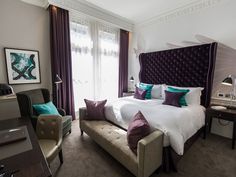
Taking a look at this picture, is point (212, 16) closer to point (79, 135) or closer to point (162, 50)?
point (162, 50)

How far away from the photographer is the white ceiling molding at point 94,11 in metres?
2.96

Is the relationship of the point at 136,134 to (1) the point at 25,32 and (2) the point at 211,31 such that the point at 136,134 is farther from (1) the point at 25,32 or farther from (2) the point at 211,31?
(1) the point at 25,32

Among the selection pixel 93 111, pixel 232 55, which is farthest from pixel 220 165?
pixel 93 111

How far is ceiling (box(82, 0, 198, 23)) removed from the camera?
10.0 feet

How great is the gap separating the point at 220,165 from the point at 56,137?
245cm

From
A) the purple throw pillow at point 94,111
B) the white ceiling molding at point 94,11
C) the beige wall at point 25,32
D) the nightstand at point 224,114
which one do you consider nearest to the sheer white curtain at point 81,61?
the white ceiling molding at point 94,11

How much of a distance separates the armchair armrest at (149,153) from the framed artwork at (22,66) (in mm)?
2748

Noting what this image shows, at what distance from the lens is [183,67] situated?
3.25m

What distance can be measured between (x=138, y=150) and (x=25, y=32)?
319 cm

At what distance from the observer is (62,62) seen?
319 cm

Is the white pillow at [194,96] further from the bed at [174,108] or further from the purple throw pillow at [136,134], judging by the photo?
the purple throw pillow at [136,134]

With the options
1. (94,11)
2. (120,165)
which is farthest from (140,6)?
(120,165)

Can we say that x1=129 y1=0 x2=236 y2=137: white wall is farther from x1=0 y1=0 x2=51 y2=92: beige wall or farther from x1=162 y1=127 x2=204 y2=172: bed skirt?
x1=0 y1=0 x2=51 y2=92: beige wall

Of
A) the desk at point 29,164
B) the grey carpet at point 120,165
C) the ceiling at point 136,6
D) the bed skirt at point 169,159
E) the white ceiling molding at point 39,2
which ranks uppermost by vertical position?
the ceiling at point 136,6
